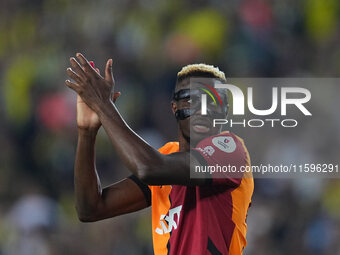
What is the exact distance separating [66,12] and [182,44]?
1900 millimetres

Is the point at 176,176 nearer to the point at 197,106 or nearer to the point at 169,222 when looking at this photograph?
the point at 169,222

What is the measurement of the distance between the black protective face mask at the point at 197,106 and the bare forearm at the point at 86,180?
1.68 ft

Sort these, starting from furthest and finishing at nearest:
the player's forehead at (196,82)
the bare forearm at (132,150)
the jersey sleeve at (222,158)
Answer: the player's forehead at (196,82) < the jersey sleeve at (222,158) < the bare forearm at (132,150)

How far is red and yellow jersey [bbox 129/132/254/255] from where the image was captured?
10.1 ft

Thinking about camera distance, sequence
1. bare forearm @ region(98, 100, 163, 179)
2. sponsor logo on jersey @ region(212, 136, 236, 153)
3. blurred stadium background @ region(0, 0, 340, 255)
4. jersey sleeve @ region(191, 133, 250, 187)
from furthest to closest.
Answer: blurred stadium background @ region(0, 0, 340, 255) → sponsor logo on jersey @ region(212, 136, 236, 153) → jersey sleeve @ region(191, 133, 250, 187) → bare forearm @ region(98, 100, 163, 179)

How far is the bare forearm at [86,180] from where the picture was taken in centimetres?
335

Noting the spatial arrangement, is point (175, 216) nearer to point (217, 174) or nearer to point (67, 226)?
point (217, 174)

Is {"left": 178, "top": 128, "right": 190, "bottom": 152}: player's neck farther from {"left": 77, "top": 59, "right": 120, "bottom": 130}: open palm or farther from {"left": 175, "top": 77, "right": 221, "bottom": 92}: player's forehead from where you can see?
{"left": 77, "top": 59, "right": 120, "bottom": 130}: open palm

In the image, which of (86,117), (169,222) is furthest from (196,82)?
(169,222)

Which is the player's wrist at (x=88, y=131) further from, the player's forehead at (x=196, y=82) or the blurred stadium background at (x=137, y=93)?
the blurred stadium background at (x=137, y=93)

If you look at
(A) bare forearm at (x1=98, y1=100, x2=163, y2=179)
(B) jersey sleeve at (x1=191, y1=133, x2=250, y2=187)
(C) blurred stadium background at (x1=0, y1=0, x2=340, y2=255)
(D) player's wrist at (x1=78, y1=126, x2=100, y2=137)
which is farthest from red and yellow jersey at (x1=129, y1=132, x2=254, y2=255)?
(C) blurred stadium background at (x1=0, y1=0, x2=340, y2=255)

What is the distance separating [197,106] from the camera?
333 centimetres

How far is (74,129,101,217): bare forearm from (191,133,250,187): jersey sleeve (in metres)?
0.59

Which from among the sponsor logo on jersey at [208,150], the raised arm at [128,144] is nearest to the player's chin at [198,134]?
the sponsor logo on jersey at [208,150]
